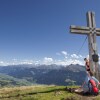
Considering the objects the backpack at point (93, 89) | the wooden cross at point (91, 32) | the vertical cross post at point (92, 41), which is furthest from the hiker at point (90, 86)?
the wooden cross at point (91, 32)

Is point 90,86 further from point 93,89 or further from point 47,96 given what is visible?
point 47,96

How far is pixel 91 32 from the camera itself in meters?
21.8

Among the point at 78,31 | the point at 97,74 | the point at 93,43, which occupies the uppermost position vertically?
the point at 78,31

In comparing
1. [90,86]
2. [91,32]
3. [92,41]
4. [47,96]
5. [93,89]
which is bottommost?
[47,96]

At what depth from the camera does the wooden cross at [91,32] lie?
67.5ft

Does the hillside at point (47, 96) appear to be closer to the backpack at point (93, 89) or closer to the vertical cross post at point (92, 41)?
the backpack at point (93, 89)

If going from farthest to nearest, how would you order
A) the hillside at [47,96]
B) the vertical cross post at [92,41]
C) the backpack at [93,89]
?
the vertical cross post at [92,41] → the backpack at [93,89] → the hillside at [47,96]

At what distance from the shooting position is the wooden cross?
67.5ft

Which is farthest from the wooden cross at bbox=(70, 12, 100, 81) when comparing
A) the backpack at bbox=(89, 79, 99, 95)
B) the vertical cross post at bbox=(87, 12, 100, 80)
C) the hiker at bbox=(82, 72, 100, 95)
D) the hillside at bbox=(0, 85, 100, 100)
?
the hillside at bbox=(0, 85, 100, 100)

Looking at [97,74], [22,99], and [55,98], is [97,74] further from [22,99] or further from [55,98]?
[22,99]

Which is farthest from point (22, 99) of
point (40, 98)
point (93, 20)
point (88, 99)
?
point (93, 20)

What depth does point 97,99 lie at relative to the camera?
16.0 meters

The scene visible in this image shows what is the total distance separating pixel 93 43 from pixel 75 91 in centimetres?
543

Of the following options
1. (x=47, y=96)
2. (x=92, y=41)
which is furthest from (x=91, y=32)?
(x=47, y=96)
